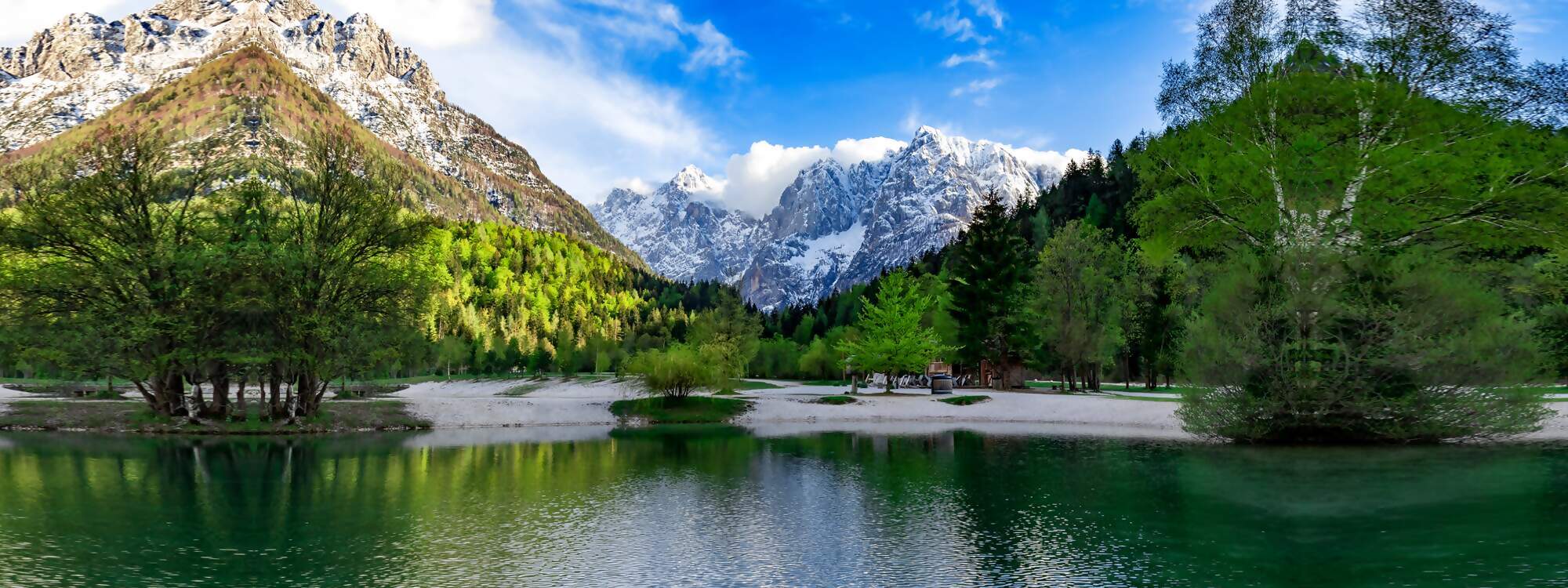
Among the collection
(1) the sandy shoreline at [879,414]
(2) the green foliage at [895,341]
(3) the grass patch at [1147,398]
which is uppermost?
(2) the green foliage at [895,341]

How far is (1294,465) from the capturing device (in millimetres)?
26938

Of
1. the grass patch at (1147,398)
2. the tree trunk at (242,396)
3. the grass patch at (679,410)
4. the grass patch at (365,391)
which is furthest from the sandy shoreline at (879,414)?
the grass patch at (365,391)

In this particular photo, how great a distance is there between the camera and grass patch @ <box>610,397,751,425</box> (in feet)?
189

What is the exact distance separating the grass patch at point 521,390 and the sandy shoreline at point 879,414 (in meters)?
Result: 23.9

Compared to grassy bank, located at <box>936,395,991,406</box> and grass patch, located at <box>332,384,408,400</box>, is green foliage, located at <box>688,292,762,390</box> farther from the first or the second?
grass patch, located at <box>332,384,408,400</box>

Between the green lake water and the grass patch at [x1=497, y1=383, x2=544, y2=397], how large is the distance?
52.7 meters

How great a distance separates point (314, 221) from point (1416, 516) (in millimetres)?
52481

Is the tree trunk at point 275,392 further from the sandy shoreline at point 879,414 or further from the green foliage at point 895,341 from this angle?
the green foliage at point 895,341

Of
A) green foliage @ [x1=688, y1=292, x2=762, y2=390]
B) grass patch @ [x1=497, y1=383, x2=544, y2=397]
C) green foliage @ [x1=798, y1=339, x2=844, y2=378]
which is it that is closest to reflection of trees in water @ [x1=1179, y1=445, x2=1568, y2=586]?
green foliage @ [x1=688, y1=292, x2=762, y2=390]

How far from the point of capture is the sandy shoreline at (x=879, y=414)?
164 feet

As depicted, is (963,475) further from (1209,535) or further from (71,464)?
(71,464)

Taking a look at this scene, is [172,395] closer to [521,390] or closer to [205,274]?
[205,274]

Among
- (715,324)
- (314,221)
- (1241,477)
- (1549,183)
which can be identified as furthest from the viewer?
(715,324)

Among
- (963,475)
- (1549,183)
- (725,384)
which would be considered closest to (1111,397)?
(725,384)
